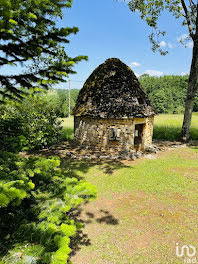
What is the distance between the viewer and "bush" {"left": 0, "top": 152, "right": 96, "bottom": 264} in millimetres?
1964

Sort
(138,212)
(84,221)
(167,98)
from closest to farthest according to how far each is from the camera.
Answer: (84,221), (138,212), (167,98)

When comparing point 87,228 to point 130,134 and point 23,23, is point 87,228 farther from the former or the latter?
point 130,134

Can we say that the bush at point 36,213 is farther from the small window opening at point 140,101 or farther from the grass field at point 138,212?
the small window opening at point 140,101

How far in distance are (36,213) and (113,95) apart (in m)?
9.61

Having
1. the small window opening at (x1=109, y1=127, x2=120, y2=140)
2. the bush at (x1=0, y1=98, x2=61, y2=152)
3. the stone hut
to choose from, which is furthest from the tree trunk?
the bush at (x1=0, y1=98, x2=61, y2=152)

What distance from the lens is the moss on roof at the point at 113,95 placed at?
10.9 metres

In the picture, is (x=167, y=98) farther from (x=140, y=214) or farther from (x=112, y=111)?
(x=140, y=214)

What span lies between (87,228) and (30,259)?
3489 millimetres

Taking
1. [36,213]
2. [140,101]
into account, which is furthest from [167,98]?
[36,213]

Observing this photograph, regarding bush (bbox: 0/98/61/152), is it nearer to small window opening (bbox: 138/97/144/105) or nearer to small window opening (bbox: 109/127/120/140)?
small window opening (bbox: 109/127/120/140)

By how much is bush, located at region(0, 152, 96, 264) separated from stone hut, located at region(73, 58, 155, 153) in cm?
756

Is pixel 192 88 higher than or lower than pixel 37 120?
higher

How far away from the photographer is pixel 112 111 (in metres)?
10.8

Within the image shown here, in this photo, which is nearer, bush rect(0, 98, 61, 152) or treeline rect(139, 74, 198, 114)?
bush rect(0, 98, 61, 152)
